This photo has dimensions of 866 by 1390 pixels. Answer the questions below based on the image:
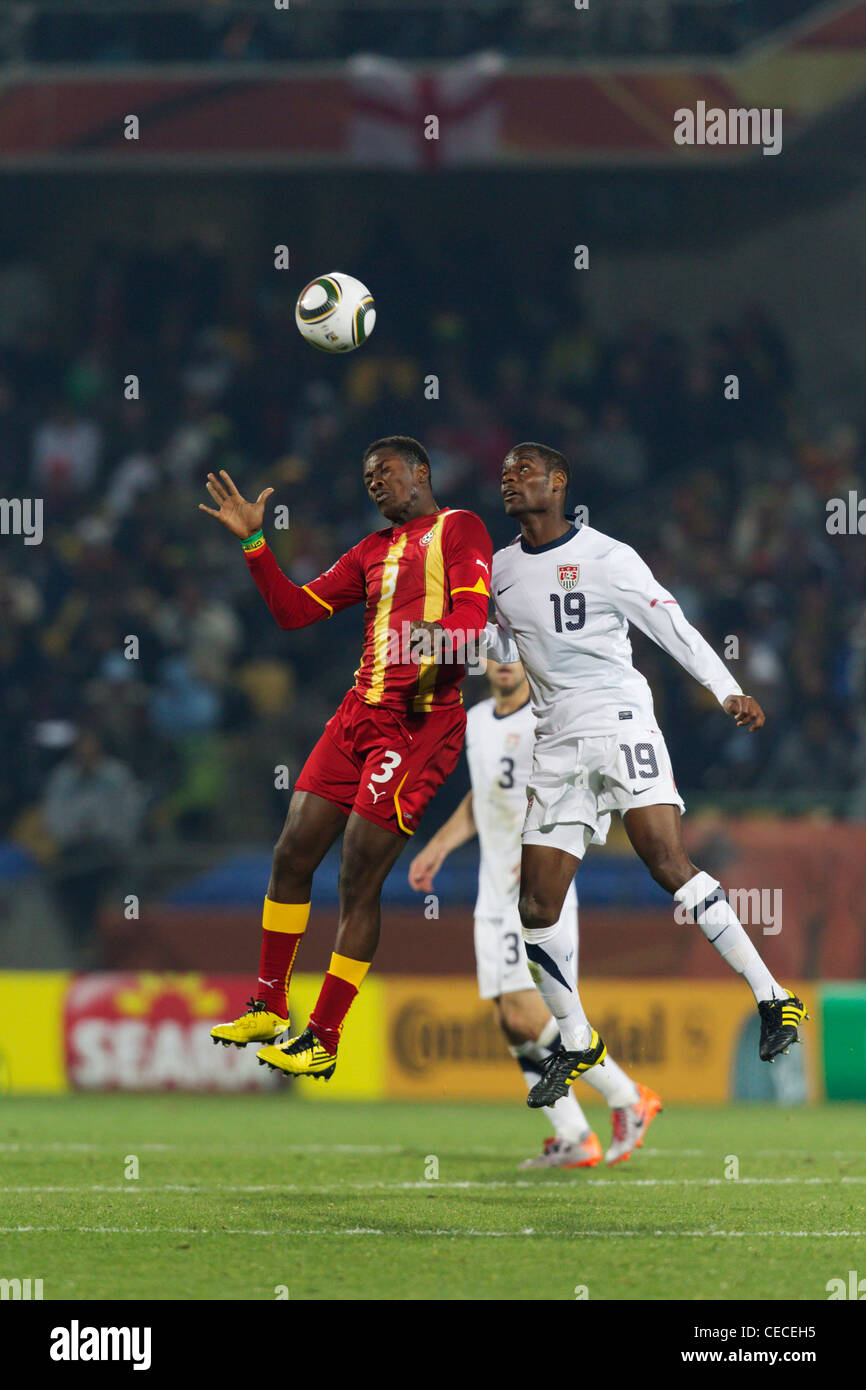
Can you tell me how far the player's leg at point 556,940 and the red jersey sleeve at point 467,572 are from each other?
92cm

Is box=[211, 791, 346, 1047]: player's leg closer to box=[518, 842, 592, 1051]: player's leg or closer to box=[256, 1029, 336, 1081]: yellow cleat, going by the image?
box=[256, 1029, 336, 1081]: yellow cleat

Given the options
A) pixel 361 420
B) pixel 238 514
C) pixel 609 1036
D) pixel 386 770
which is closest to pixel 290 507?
pixel 361 420

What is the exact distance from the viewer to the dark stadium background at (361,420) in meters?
13.6

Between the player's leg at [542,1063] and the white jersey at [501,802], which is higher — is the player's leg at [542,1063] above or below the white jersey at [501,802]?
below

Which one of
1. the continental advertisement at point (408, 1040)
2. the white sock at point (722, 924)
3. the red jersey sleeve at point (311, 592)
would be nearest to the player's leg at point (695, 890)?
the white sock at point (722, 924)

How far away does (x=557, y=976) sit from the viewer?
7566 mm

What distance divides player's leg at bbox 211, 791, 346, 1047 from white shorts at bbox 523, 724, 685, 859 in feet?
2.59

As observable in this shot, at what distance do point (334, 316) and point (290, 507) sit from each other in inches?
379

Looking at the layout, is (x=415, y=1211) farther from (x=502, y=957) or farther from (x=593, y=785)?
(x=502, y=957)

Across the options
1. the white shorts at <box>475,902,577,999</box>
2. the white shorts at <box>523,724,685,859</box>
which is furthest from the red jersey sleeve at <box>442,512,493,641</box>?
the white shorts at <box>475,902,577,999</box>

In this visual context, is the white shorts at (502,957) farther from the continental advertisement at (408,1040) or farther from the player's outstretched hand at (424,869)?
the continental advertisement at (408,1040)

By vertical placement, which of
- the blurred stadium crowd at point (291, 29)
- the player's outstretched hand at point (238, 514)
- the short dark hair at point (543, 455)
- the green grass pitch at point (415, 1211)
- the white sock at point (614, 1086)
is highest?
the blurred stadium crowd at point (291, 29)

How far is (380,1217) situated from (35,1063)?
6920 mm

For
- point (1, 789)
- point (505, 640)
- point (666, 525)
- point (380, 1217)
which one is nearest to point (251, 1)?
point (666, 525)
